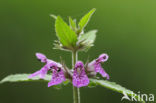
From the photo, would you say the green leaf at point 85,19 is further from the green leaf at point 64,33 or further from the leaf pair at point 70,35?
the green leaf at point 64,33

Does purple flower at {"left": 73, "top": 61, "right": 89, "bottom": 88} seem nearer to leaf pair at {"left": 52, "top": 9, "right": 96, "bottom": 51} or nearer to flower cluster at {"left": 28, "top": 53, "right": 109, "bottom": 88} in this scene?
flower cluster at {"left": 28, "top": 53, "right": 109, "bottom": 88}

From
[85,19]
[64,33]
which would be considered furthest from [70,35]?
[85,19]

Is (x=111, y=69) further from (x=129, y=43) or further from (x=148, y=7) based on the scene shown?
(x=148, y=7)

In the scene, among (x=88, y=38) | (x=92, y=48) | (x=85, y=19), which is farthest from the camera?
(x=92, y=48)

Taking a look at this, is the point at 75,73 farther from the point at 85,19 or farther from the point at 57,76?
the point at 85,19


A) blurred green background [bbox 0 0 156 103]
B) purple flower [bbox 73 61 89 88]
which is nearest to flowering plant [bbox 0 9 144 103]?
purple flower [bbox 73 61 89 88]

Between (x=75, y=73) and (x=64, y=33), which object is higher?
(x=64, y=33)

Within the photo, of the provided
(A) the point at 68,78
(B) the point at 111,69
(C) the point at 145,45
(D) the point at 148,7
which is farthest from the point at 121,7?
(A) the point at 68,78
